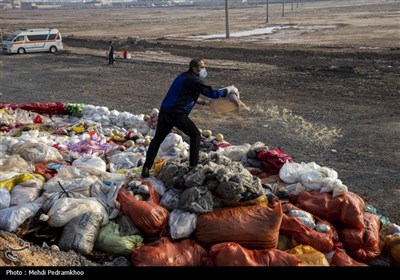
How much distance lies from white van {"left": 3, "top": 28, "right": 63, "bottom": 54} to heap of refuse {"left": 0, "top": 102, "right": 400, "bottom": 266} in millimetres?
23010

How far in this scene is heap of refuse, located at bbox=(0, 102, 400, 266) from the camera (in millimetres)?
4488

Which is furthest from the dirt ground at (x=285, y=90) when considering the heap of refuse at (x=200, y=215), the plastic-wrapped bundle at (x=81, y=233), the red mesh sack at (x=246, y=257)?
the plastic-wrapped bundle at (x=81, y=233)

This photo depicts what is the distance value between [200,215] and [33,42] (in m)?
25.5

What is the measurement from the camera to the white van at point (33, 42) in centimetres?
2705

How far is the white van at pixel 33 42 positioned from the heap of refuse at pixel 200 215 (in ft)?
75.5

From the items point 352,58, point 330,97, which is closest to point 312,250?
point 330,97

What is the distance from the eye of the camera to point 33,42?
2741 cm

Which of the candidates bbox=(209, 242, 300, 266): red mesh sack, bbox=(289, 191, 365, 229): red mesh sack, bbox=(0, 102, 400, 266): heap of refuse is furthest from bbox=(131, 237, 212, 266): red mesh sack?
bbox=(289, 191, 365, 229): red mesh sack

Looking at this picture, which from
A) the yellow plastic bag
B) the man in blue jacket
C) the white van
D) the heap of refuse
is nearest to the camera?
the yellow plastic bag

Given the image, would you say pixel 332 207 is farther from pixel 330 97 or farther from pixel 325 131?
pixel 330 97

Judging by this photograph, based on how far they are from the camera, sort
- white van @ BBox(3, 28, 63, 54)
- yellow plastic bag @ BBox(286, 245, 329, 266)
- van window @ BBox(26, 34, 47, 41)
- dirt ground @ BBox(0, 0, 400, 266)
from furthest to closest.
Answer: van window @ BBox(26, 34, 47, 41) → white van @ BBox(3, 28, 63, 54) → dirt ground @ BBox(0, 0, 400, 266) → yellow plastic bag @ BBox(286, 245, 329, 266)

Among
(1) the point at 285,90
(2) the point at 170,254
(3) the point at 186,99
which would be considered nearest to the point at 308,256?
(2) the point at 170,254

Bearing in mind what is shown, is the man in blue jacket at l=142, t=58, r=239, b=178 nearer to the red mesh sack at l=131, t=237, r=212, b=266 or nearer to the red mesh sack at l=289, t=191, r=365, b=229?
the red mesh sack at l=131, t=237, r=212, b=266

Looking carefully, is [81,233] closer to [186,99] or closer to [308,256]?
[186,99]
